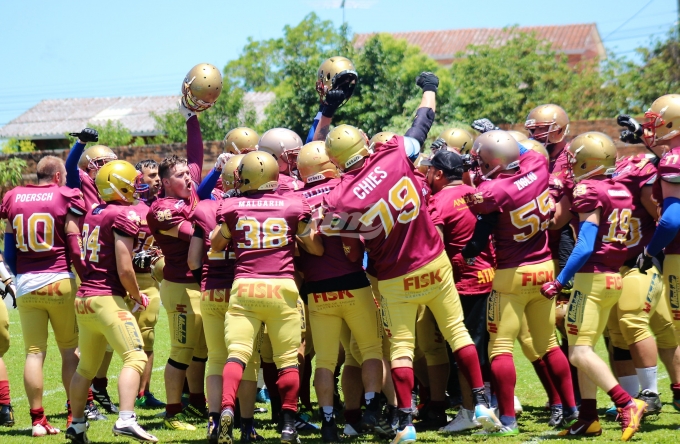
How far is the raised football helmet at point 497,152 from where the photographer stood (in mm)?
6457

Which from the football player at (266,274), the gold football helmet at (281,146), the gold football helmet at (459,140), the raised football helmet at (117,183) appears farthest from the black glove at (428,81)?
the raised football helmet at (117,183)

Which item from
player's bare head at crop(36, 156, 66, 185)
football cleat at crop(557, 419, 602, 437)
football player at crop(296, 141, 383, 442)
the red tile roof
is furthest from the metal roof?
football cleat at crop(557, 419, 602, 437)

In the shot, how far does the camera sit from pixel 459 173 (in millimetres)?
6836

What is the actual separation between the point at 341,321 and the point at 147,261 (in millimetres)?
2045

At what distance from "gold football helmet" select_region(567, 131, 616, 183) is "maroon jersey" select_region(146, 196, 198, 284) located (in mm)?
2964

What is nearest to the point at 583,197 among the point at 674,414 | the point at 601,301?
the point at 601,301

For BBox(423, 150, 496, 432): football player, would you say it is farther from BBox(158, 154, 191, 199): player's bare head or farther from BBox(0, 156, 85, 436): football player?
BBox(0, 156, 85, 436): football player

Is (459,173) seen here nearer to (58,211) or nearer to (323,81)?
(323,81)

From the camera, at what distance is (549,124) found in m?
7.70

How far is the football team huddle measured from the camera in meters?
6.03

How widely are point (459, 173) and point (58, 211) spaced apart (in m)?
3.31

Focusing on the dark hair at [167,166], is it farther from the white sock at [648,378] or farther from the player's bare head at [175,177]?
the white sock at [648,378]

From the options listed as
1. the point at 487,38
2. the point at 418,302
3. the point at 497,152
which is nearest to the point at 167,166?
the point at 418,302

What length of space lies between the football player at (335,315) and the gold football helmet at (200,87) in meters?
1.73
